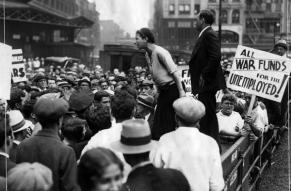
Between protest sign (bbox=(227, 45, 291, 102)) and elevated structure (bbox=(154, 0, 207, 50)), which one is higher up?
elevated structure (bbox=(154, 0, 207, 50))

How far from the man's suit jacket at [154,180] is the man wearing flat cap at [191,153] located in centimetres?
51

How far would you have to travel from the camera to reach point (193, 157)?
3775 millimetres

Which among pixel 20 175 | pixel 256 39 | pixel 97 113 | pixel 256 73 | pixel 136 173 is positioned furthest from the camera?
pixel 256 39

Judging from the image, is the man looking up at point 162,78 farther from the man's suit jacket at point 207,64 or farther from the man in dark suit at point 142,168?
the man in dark suit at point 142,168

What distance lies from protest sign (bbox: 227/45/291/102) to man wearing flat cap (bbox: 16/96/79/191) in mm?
4433

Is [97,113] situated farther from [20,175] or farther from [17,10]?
[17,10]

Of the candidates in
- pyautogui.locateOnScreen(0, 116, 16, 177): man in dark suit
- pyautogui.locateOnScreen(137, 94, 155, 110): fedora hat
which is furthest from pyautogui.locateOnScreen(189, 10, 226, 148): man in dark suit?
pyautogui.locateOnScreen(0, 116, 16, 177): man in dark suit

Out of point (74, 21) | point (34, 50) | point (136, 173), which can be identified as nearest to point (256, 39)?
point (74, 21)

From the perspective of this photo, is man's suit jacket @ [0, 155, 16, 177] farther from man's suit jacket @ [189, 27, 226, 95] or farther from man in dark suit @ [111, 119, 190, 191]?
man's suit jacket @ [189, 27, 226, 95]

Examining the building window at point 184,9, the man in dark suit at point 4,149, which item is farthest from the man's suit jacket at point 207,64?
the building window at point 184,9

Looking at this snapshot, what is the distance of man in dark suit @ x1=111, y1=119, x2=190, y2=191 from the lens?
3.18 meters

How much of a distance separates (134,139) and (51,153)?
78 centimetres

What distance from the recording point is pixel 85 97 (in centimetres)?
628

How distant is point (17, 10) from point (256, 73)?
34.9m
